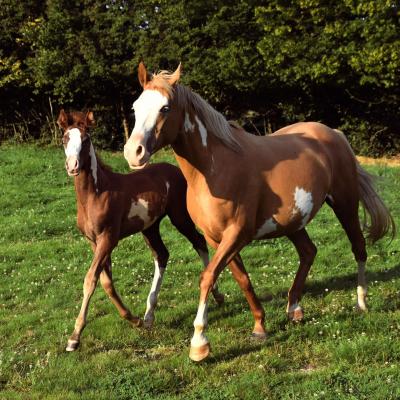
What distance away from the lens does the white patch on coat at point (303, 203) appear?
212 inches

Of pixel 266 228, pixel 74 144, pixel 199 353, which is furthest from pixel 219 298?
pixel 74 144

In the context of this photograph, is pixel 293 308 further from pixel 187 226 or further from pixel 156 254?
pixel 156 254

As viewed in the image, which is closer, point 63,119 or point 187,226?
point 63,119

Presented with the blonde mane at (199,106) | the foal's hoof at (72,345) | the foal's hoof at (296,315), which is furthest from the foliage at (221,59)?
the foal's hoof at (72,345)

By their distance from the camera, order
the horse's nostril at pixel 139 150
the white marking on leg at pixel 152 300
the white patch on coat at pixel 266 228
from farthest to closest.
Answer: the white marking on leg at pixel 152 300 → the white patch on coat at pixel 266 228 → the horse's nostril at pixel 139 150

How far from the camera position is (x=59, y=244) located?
997 centimetres

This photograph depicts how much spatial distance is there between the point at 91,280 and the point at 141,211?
1.22 meters

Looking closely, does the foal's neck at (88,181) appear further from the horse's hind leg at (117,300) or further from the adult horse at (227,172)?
the adult horse at (227,172)

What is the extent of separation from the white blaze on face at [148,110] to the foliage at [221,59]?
1431cm

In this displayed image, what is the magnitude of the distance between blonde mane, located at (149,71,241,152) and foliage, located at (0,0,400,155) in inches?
531

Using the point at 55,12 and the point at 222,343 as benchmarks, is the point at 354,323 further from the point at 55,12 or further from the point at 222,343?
the point at 55,12

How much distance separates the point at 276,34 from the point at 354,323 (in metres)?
14.9

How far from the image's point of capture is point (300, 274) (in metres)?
6.16

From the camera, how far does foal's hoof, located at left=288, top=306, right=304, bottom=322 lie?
5840mm
